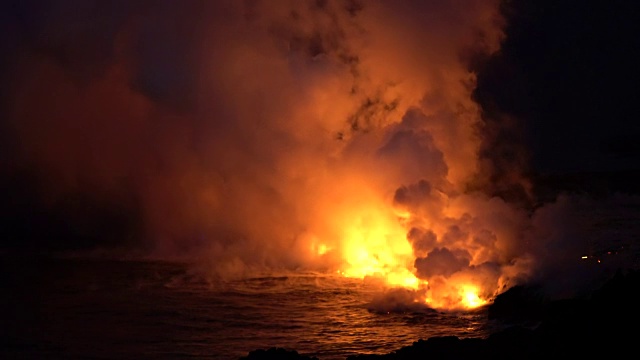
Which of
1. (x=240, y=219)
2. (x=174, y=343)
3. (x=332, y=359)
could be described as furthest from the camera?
(x=240, y=219)

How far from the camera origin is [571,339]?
1547 cm

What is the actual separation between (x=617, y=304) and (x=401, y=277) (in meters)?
10.8

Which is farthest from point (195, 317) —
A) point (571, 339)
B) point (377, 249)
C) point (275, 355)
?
point (571, 339)

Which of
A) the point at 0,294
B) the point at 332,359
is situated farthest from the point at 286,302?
the point at 0,294

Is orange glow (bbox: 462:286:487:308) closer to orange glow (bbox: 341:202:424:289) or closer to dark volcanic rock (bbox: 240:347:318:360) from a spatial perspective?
orange glow (bbox: 341:202:424:289)

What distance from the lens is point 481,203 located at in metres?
26.6

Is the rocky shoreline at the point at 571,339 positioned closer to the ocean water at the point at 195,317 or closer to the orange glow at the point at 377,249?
the ocean water at the point at 195,317

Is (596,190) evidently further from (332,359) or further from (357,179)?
(332,359)

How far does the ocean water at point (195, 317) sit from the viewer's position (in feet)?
67.5

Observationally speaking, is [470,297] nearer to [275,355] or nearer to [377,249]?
[377,249]

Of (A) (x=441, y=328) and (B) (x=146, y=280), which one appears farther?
(B) (x=146, y=280)

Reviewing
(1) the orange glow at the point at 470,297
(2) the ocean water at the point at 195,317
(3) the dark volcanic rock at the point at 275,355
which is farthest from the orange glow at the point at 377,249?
(3) the dark volcanic rock at the point at 275,355

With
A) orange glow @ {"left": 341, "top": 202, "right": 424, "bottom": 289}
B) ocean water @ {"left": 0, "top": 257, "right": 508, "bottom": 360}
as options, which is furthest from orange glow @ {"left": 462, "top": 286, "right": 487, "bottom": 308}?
orange glow @ {"left": 341, "top": 202, "right": 424, "bottom": 289}

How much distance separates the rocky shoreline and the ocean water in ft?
11.5
